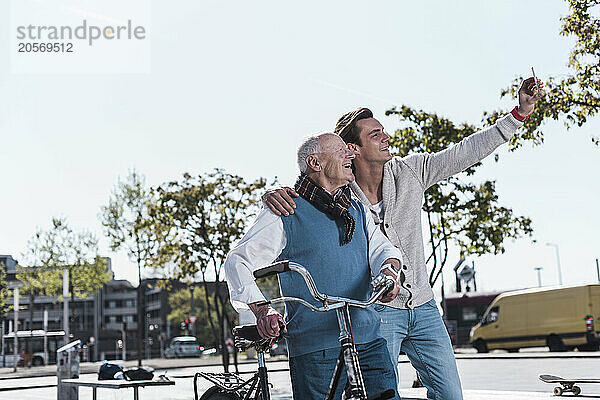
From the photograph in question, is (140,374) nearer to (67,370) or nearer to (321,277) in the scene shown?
(67,370)

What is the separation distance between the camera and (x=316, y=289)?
2.99 meters

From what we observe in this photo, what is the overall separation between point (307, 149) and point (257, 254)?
21.4 inches

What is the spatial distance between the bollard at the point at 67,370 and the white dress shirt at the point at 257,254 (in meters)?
9.42

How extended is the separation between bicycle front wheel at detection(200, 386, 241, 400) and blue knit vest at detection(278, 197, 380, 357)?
205 centimetres

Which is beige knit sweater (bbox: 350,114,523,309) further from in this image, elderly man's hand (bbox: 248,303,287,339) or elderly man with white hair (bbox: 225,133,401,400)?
elderly man's hand (bbox: 248,303,287,339)

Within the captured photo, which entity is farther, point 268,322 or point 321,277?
point 321,277

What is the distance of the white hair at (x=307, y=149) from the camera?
3498mm

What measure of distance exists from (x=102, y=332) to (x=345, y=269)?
100089 mm

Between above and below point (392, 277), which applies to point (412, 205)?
above

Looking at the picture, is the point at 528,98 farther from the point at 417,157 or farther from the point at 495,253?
the point at 495,253

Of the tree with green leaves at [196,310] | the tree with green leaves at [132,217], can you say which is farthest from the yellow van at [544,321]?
the tree with green leaves at [196,310]

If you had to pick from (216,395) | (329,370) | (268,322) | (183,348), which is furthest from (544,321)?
(268,322)

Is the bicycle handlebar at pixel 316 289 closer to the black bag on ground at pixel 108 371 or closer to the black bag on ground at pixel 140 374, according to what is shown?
the black bag on ground at pixel 140 374

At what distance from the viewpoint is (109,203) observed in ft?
106
